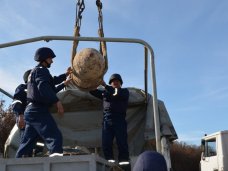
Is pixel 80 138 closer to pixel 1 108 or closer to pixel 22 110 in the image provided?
pixel 22 110

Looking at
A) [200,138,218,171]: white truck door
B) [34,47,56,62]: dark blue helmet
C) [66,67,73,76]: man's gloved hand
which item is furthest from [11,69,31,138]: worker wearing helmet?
[200,138,218,171]: white truck door

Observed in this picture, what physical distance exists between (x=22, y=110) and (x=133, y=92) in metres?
1.92

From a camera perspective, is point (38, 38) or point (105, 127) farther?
point (105, 127)

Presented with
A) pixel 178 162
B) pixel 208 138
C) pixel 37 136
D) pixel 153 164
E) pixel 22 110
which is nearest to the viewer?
pixel 153 164

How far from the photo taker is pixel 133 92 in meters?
6.86

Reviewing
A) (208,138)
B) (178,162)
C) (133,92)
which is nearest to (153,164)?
(133,92)

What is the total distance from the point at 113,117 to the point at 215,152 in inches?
202

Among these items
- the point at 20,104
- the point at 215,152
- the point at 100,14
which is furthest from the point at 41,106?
the point at 215,152

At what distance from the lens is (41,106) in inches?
200

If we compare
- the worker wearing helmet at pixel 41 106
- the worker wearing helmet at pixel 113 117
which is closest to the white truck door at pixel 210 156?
the worker wearing helmet at pixel 113 117

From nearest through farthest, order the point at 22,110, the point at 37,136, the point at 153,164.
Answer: the point at 153,164 < the point at 37,136 < the point at 22,110

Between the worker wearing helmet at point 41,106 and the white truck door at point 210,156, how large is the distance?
21.5 ft

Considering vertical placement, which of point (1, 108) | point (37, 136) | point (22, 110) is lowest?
point (37, 136)

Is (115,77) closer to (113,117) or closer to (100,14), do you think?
(113,117)
